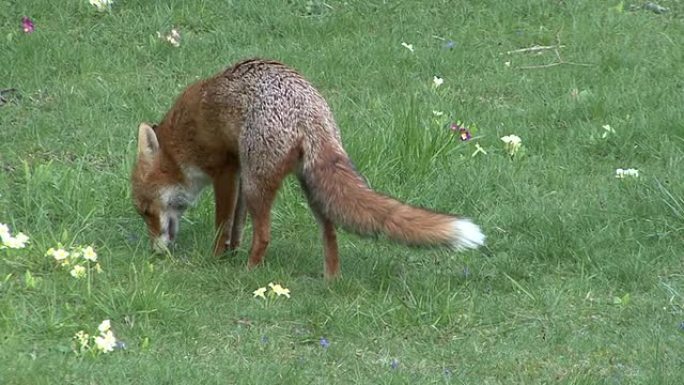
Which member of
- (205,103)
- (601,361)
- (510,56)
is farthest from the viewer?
(510,56)

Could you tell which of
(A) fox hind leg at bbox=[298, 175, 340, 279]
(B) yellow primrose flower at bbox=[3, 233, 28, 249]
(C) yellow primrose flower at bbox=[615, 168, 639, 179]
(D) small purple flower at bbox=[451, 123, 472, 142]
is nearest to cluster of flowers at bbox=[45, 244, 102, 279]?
(B) yellow primrose flower at bbox=[3, 233, 28, 249]

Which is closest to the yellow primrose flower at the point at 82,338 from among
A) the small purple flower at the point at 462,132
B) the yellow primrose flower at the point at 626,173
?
the small purple flower at the point at 462,132

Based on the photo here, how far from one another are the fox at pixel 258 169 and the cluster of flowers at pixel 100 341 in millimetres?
1175

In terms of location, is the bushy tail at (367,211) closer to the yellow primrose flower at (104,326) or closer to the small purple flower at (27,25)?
the yellow primrose flower at (104,326)

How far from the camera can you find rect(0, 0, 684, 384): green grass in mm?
5270

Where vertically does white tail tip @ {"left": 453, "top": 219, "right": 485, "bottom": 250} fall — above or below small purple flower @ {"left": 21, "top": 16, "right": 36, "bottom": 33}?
above

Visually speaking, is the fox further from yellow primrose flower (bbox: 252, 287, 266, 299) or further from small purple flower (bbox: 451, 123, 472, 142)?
small purple flower (bbox: 451, 123, 472, 142)

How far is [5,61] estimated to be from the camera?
8.59 metres

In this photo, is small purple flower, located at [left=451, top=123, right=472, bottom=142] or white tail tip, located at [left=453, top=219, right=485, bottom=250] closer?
white tail tip, located at [left=453, top=219, right=485, bottom=250]

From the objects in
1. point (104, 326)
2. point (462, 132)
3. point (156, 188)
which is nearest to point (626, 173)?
point (462, 132)

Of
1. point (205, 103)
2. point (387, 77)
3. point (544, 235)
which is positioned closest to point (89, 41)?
point (387, 77)

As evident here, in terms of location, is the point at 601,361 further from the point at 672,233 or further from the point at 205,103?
the point at 205,103

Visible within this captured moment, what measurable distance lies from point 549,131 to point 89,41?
3412 mm

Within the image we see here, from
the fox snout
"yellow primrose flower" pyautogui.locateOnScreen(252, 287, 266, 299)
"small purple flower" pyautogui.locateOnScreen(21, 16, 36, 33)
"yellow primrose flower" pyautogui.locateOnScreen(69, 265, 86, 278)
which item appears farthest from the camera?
"small purple flower" pyautogui.locateOnScreen(21, 16, 36, 33)
